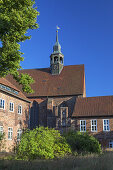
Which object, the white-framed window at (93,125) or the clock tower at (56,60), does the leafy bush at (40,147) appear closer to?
the white-framed window at (93,125)

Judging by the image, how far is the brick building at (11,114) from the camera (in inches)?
1006

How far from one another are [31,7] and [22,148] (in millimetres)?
9018

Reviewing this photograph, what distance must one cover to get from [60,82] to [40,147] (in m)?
26.8

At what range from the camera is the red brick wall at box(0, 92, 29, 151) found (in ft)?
84.2

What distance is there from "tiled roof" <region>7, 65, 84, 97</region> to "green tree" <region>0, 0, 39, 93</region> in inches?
900

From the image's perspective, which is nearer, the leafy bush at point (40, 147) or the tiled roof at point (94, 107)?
the leafy bush at point (40, 147)

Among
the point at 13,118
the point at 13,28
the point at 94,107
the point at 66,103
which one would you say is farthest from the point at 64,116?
the point at 13,28

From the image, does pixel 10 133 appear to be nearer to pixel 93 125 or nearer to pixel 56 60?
pixel 93 125

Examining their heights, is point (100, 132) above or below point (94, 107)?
below

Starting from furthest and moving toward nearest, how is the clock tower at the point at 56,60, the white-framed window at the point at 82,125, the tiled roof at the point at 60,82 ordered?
the clock tower at the point at 56,60 < the tiled roof at the point at 60,82 < the white-framed window at the point at 82,125

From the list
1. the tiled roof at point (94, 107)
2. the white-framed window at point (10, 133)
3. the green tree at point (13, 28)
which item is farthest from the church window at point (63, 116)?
the green tree at point (13, 28)

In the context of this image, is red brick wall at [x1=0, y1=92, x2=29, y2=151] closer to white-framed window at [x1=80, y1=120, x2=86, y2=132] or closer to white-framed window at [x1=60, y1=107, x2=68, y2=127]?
white-framed window at [x1=60, y1=107, x2=68, y2=127]

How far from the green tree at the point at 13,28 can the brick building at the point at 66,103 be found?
57.0ft

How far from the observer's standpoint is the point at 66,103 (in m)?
36.2
